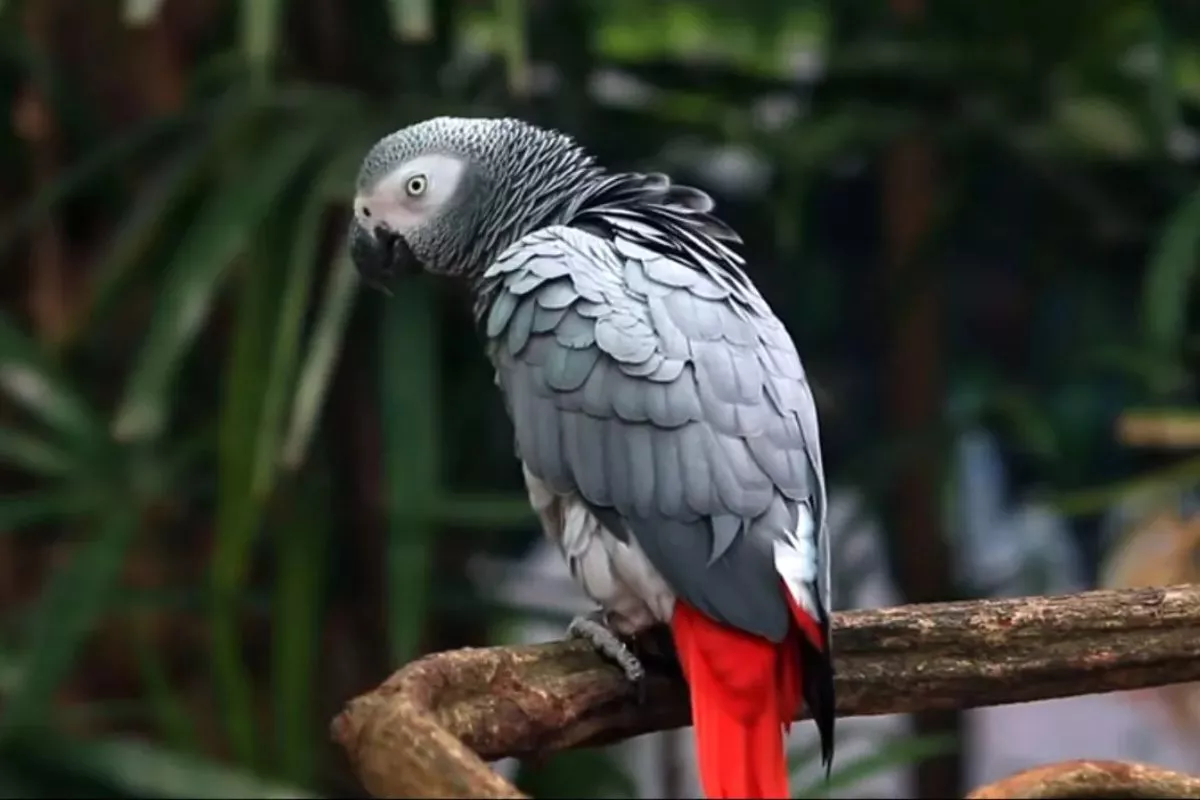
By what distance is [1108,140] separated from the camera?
1125 millimetres

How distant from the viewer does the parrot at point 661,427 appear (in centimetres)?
54

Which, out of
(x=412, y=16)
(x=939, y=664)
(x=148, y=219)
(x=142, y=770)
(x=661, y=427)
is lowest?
(x=142, y=770)

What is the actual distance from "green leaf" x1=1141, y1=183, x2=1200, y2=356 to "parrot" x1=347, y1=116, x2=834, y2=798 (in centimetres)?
40

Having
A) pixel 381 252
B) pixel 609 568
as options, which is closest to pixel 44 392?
pixel 381 252

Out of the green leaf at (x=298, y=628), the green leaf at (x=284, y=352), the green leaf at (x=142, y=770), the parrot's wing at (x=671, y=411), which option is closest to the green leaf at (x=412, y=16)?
the green leaf at (x=284, y=352)

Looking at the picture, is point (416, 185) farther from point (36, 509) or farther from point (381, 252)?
point (36, 509)

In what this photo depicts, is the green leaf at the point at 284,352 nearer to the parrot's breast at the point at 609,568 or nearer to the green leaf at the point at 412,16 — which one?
the green leaf at the point at 412,16

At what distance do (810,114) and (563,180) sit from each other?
Answer: 49 centimetres

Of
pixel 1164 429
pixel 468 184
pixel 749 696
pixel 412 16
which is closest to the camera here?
pixel 749 696

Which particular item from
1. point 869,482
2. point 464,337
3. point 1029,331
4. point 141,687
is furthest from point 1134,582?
point 141,687

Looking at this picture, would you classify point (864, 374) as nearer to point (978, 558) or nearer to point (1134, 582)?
point (978, 558)

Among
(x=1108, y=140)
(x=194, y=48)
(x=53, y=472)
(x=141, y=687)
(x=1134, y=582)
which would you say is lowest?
(x=141, y=687)

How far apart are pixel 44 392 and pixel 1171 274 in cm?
80

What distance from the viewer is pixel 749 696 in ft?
1.77
